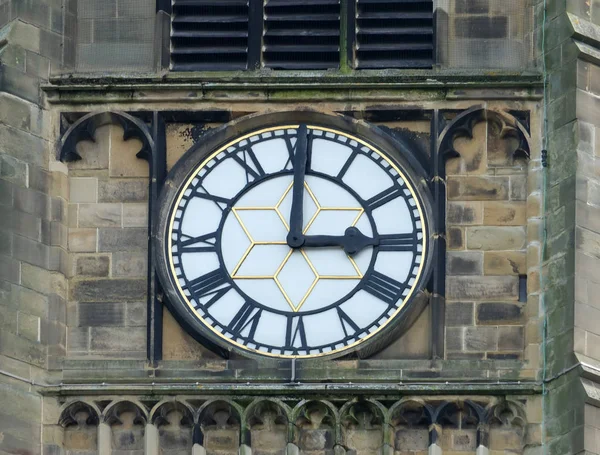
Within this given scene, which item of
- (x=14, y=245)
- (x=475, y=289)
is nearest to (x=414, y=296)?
(x=475, y=289)

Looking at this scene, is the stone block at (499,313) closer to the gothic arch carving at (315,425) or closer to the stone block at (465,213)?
the stone block at (465,213)

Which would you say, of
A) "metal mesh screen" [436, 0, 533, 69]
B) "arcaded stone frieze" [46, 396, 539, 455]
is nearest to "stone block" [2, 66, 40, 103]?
"arcaded stone frieze" [46, 396, 539, 455]

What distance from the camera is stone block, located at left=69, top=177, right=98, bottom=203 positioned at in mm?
35031

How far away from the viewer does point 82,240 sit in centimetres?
3491

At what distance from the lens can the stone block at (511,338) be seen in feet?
112

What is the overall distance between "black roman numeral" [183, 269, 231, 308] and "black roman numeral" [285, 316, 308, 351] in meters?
0.59

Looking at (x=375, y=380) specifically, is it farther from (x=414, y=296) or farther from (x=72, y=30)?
(x=72, y=30)

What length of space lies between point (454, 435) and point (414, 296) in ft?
3.97

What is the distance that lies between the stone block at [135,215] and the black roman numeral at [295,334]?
56.1 inches

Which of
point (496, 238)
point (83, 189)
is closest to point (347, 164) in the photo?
point (496, 238)

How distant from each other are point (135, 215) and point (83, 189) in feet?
1.62

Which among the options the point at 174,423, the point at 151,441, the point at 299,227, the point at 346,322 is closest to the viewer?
the point at 151,441

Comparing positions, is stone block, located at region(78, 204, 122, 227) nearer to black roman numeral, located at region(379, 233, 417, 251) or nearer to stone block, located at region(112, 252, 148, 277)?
stone block, located at region(112, 252, 148, 277)

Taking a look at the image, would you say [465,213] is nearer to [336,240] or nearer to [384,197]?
[384,197]
